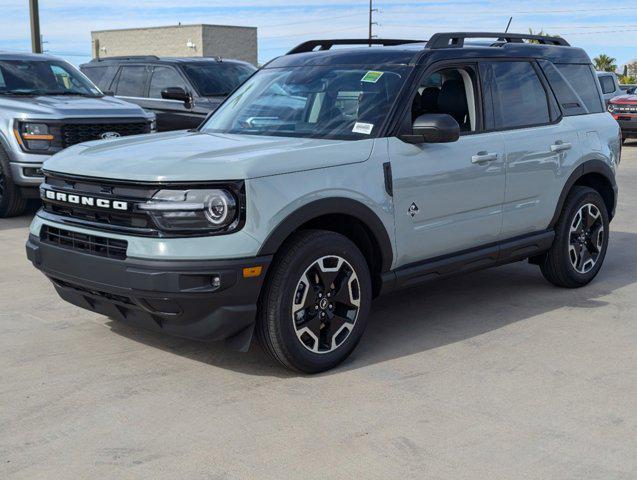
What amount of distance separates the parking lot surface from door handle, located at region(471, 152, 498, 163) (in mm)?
1090

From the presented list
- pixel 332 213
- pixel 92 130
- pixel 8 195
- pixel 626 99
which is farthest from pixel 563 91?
pixel 626 99

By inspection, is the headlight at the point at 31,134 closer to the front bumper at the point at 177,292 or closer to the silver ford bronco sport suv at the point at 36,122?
the silver ford bronco sport suv at the point at 36,122

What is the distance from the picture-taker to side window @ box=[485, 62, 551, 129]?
6.07m

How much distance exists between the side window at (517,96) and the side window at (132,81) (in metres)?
7.94

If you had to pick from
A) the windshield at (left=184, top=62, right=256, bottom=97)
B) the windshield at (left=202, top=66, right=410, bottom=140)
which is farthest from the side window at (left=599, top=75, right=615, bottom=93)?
the windshield at (left=202, top=66, right=410, bottom=140)

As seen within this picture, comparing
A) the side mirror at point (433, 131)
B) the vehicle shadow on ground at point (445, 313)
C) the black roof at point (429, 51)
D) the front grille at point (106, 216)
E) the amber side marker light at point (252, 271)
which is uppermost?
the black roof at point (429, 51)

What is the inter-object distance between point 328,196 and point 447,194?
1.01m

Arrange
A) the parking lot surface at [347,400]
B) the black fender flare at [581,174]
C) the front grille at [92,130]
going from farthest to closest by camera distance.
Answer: the front grille at [92,130], the black fender flare at [581,174], the parking lot surface at [347,400]

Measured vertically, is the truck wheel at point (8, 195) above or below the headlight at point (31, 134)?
below

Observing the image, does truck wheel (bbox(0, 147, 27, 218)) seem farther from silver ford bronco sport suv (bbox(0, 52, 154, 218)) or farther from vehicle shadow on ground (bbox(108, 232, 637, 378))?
vehicle shadow on ground (bbox(108, 232, 637, 378))

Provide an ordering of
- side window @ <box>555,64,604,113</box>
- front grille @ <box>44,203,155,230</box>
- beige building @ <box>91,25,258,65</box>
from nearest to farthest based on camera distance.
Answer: front grille @ <box>44,203,155,230</box> → side window @ <box>555,64,604,113</box> → beige building @ <box>91,25,258,65</box>

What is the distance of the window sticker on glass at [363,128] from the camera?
5203 millimetres

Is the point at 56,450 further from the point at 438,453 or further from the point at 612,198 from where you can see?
the point at 612,198

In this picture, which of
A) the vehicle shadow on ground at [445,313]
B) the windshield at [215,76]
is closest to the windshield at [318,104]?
the vehicle shadow on ground at [445,313]
